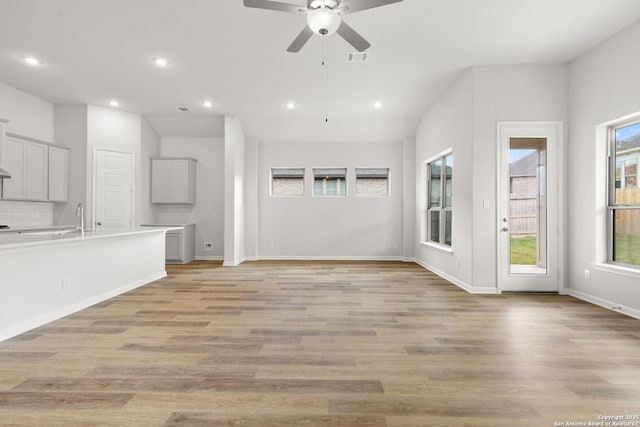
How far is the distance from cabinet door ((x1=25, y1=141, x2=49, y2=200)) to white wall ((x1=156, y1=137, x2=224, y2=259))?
2384mm

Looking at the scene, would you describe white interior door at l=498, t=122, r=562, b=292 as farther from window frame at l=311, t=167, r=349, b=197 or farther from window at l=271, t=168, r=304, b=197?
window at l=271, t=168, r=304, b=197

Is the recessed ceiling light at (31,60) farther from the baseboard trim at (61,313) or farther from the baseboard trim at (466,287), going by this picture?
the baseboard trim at (466,287)

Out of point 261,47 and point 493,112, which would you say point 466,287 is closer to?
point 493,112

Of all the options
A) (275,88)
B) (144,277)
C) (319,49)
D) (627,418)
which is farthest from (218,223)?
(627,418)

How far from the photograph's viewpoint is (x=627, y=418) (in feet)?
5.73

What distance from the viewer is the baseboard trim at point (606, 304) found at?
349cm

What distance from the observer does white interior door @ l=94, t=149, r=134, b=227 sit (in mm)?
6535

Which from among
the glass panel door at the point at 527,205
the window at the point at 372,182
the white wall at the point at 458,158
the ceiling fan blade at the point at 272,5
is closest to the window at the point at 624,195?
the glass panel door at the point at 527,205

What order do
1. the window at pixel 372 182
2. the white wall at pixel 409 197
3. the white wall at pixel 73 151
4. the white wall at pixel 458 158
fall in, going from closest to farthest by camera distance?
1. the white wall at pixel 458 158
2. the white wall at pixel 73 151
3. the white wall at pixel 409 197
4. the window at pixel 372 182

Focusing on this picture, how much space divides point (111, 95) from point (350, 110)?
451 centimetres

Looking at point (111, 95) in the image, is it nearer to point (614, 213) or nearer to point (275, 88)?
point (275, 88)

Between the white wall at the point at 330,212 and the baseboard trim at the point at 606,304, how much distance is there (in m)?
3.88

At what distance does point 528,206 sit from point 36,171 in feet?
26.6

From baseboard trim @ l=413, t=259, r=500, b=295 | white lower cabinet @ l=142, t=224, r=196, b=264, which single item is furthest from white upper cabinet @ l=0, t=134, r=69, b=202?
baseboard trim @ l=413, t=259, r=500, b=295
